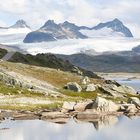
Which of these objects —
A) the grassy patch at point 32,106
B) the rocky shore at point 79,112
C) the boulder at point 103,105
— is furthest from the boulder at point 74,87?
the boulder at point 103,105

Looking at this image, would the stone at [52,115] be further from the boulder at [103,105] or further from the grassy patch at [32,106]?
the boulder at [103,105]

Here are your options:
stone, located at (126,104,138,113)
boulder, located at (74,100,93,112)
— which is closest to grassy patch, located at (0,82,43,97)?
boulder, located at (74,100,93,112)

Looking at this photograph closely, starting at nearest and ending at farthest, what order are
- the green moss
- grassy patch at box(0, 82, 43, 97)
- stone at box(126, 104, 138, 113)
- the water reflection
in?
the water reflection, stone at box(126, 104, 138, 113), grassy patch at box(0, 82, 43, 97), the green moss

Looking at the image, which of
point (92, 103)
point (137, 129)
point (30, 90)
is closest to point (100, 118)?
point (92, 103)

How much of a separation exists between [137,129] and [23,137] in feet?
70.6

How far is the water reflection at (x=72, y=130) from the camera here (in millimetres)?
69188

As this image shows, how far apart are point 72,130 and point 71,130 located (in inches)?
6.1

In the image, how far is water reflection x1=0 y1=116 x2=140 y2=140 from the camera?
69.2m

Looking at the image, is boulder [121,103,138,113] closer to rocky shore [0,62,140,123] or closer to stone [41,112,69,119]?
rocky shore [0,62,140,123]

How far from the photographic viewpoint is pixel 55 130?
2997 inches

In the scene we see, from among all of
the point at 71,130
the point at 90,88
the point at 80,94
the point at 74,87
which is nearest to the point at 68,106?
the point at 71,130

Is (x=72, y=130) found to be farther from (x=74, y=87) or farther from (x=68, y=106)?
(x=74, y=87)

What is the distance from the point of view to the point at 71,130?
76.5 metres

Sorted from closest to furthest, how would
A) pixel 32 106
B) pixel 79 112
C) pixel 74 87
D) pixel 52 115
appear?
pixel 52 115 → pixel 79 112 → pixel 32 106 → pixel 74 87
